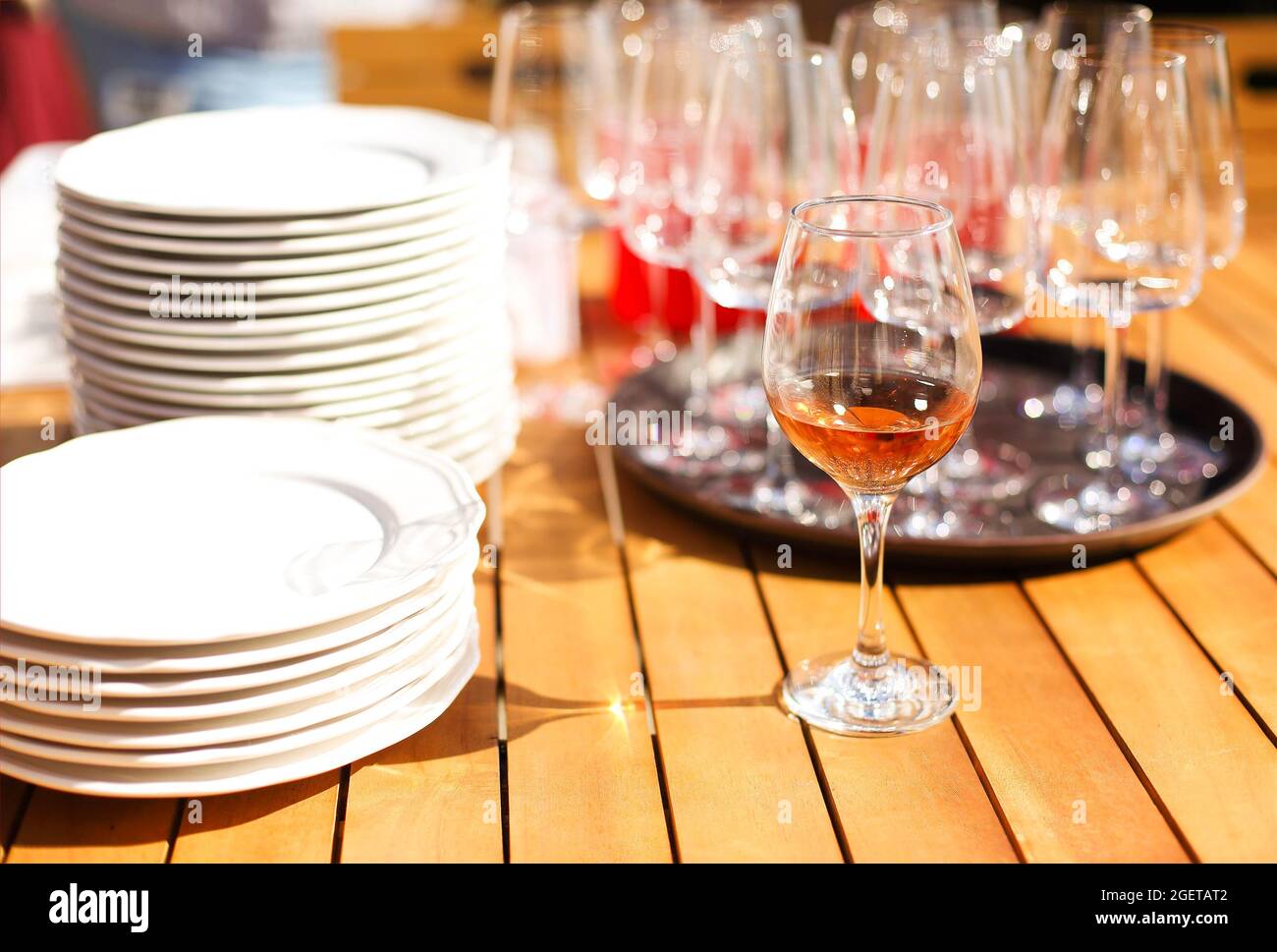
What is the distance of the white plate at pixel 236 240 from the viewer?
3.45ft

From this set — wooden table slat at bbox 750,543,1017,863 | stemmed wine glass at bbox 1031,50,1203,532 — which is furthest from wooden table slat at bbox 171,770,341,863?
stemmed wine glass at bbox 1031,50,1203,532

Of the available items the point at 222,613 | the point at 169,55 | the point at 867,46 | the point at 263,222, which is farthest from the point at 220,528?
the point at 169,55

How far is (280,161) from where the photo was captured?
4.12 feet

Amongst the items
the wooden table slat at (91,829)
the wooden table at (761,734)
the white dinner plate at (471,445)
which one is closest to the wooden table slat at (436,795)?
the wooden table at (761,734)

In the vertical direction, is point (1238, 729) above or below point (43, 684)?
below

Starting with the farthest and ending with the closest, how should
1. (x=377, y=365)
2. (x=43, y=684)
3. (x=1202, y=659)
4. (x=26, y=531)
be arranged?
1. (x=377, y=365)
2. (x=1202, y=659)
3. (x=26, y=531)
4. (x=43, y=684)

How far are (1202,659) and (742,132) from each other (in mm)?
531

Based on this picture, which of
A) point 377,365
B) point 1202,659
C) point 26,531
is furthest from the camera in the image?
point 377,365

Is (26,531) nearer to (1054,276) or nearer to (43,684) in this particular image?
(43,684)

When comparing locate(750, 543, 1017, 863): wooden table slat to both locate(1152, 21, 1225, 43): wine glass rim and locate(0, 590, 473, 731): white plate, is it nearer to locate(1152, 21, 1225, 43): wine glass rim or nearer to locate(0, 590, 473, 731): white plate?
locate(0, 590, 473, 731): white plate

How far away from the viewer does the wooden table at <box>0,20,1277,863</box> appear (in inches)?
32.0

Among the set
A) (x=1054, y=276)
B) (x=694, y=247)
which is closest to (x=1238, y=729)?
(x=1054, y=276)

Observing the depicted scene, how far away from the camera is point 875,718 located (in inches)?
36.4
